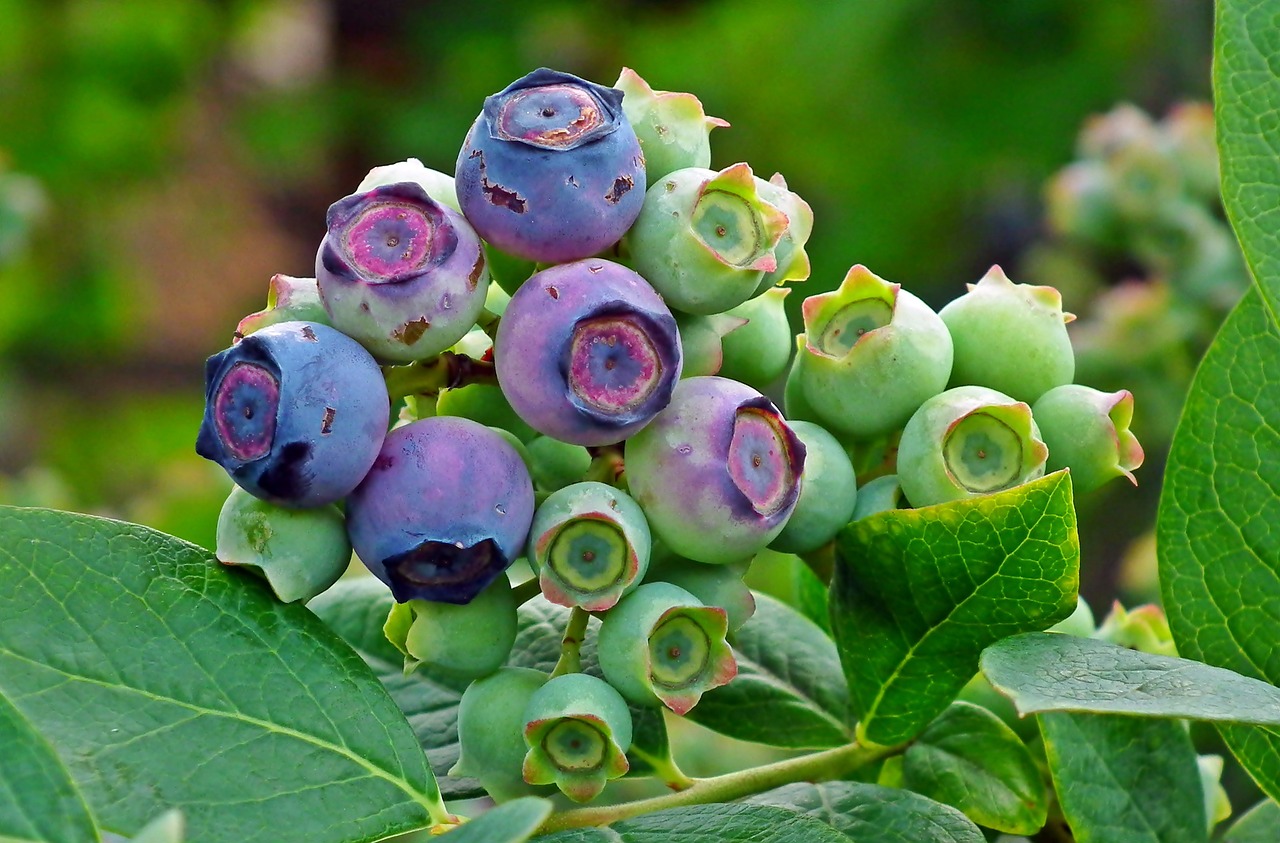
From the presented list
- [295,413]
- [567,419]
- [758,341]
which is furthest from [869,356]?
[295,413]

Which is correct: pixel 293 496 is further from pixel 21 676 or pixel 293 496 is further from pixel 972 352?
pixel 972 352

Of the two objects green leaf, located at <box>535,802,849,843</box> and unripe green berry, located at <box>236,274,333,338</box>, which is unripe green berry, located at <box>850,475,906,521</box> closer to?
green leaf, located at <box>535,802,849,843</box>

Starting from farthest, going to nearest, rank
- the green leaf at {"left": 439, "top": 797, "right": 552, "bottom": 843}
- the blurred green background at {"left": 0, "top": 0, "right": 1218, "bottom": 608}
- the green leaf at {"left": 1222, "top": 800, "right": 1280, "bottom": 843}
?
the blurred green background at {"left": 0, "top": 0, "right": 1218, "bottom": 608}
the green leaf at {"left": 1222, "top": 800, "right": 1280, "bottom": 843}
the green leaf at {"left": 439, "top": 797, "right": 552, "bottom": 843}

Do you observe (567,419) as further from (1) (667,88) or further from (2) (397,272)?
(1) (667,88)

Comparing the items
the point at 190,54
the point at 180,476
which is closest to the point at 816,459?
the point at 180,476

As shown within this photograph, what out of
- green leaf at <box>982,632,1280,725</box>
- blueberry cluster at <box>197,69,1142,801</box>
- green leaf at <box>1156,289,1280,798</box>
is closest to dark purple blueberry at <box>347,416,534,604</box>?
blueberry cluster at <box>197,69,1142,801</box>

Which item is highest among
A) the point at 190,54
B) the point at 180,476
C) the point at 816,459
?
the point at 190,54
